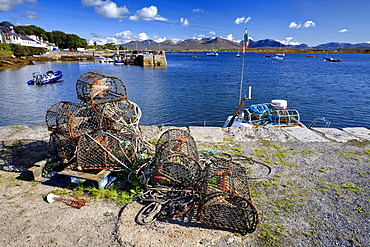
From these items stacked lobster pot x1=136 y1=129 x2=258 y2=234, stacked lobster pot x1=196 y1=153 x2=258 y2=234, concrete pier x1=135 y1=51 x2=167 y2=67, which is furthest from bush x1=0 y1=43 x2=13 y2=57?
stacked lobster pot x1=196 y1=153 x2=258 y2=234

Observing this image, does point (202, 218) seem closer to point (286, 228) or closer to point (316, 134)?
point (286, 228)

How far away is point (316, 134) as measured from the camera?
8.93m

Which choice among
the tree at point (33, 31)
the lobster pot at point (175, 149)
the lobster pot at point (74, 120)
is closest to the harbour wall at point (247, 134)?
the lobster pot at point (74, 120)

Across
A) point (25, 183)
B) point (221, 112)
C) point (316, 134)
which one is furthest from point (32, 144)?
point (221, 112)

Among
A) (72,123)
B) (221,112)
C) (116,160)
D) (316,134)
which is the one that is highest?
(72,123)

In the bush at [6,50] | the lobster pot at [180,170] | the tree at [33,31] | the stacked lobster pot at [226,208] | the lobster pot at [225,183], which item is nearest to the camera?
the stacked lobster pot at [226,208]

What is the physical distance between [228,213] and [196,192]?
762mm

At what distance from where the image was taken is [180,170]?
4.68 meters

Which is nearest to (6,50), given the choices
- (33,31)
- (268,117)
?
(33,31)

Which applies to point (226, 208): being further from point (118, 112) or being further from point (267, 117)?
point (267, 117)

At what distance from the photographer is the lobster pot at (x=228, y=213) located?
3914 millimetres

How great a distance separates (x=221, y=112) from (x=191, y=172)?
1775 centimetres

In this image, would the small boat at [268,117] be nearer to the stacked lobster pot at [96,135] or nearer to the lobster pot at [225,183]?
the stacked lobster pot at [96,135]

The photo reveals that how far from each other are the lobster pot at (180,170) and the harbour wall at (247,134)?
11.5ft
